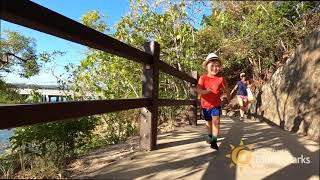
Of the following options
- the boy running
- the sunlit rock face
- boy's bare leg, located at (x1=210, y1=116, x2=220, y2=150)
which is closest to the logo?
boy's bare leg, located at (x1=210, y1=116, x2=220, y2=150)

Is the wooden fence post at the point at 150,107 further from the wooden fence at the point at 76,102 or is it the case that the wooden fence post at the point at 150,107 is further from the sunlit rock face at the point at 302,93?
→ the sunlit rock face at the point at 302,93

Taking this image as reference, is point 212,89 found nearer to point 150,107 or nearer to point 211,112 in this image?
point 211,112

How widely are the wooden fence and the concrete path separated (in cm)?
55

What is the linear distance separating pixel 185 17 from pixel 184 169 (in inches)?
358

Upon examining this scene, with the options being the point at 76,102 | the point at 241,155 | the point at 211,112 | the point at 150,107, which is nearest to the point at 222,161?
the point at 241,155

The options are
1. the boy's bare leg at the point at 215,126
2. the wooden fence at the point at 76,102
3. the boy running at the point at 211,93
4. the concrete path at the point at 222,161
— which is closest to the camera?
the wooden fence at the point at 76,102

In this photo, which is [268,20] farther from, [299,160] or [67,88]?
[299,160]

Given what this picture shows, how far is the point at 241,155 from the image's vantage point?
16.6ft

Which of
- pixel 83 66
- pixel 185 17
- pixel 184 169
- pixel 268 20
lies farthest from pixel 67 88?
pixel 268 20

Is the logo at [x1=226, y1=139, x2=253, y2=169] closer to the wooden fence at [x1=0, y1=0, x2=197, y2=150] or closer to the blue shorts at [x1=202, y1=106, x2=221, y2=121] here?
the blue shorts at [x1=202, y1=106, x2=221, y2=121]

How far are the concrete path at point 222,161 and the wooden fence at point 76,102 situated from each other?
55 cm

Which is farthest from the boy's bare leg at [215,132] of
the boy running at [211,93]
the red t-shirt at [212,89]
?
the red t-shirt at [212,89]

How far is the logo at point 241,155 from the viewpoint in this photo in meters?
4.58

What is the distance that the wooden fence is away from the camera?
250cm
